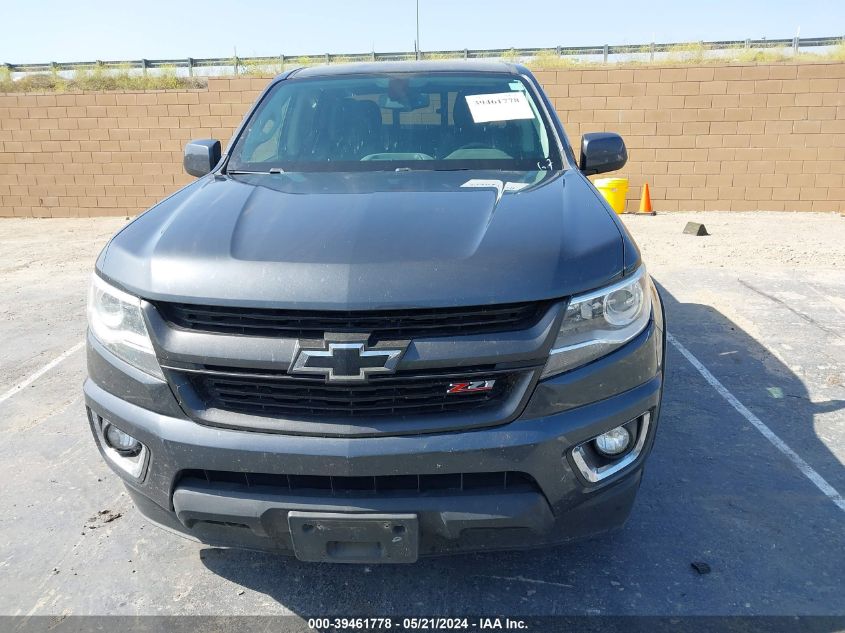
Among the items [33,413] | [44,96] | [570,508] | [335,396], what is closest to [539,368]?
[570,508]

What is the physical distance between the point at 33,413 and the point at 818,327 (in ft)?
18.1

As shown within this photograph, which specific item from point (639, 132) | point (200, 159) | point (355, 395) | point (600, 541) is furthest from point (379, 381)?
point (639, 132)

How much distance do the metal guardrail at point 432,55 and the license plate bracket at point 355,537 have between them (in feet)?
56.1

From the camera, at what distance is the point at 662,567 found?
2.50 m

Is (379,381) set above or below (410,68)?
below

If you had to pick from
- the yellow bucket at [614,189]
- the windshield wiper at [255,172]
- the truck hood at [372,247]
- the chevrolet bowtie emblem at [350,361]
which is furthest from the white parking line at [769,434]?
the yellow bucket at [614,189]

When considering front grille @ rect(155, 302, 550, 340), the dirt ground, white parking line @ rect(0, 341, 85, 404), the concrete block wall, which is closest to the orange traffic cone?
the concrete block wall

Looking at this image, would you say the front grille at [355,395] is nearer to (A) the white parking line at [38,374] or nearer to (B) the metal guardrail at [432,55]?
(A) the white parking line at [38,374]

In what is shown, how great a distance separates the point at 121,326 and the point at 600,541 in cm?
193

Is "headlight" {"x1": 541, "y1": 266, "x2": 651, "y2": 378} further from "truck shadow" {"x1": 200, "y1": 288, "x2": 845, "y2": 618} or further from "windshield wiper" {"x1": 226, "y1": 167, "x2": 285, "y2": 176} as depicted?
"windshield wiper" {"x1": 226, "y1": 167, "x2": 285, "y2": 176}

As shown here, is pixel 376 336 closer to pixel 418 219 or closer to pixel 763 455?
pixel 418 219

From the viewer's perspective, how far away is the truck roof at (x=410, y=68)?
Result: 146 inches

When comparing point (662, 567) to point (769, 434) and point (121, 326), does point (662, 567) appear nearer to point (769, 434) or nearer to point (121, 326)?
point (769, 434)

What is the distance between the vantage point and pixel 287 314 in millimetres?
1884
